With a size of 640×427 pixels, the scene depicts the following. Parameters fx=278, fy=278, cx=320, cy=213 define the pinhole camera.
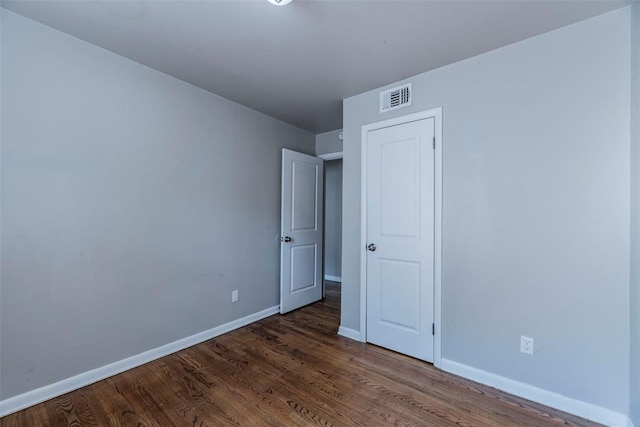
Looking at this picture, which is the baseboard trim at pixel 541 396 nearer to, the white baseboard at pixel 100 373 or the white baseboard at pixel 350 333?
the white baseboard at pixel 350 333

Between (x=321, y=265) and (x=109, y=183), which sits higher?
(x=109, y=183)

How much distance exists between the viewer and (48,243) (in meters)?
1.85

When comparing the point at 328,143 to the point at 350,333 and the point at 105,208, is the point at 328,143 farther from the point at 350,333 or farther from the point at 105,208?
the point at 105,208

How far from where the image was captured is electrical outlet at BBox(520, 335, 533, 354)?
1893 mm

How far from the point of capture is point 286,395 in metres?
1.90

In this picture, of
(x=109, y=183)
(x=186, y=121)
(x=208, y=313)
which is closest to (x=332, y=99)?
(x=186, y=121)

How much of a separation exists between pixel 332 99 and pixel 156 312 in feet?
8.63

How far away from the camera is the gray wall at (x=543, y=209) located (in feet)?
5.46

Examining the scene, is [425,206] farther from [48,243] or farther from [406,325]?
[48,243]

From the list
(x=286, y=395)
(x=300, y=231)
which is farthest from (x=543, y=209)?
(x=300, y=231)

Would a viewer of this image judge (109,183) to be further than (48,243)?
Yes

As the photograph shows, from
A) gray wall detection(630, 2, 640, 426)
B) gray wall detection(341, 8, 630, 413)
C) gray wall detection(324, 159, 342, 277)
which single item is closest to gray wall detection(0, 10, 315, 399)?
gray wall detection(341, 8, 630, 413)

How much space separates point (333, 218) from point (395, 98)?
3.20 metres

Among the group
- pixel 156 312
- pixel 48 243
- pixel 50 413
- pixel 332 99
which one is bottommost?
pixel 50 413
